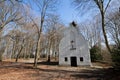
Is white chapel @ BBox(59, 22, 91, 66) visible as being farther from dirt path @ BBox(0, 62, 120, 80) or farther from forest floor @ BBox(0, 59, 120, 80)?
dirt path @ BBox(0, 62, 120, 80)

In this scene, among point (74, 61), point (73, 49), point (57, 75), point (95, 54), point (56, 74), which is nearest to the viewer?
point (57, 75)

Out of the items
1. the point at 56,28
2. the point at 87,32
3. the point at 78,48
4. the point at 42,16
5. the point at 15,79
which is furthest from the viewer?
the point at 87,32

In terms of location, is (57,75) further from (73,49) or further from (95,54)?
(95,54)

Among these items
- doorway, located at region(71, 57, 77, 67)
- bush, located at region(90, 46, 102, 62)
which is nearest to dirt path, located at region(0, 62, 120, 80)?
doorway, located at region(71, 57, 77, 67)

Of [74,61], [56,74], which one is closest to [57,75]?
[56,74]

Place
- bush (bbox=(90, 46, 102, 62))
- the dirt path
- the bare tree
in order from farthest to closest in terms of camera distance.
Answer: bush (bbox=(90, 46, 102, 62))
the bare tree
the dirt path

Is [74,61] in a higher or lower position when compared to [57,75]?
higher

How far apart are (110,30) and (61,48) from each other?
11.4 m

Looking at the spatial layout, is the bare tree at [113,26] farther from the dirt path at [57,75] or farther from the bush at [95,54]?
the dirt path at [57,75]

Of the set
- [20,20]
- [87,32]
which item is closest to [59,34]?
[87,32]

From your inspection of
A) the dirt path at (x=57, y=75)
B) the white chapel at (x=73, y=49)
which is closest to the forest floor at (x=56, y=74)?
the dirt path at (x=57, y=75)

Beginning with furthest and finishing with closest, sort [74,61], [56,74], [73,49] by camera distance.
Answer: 1. [73,49]
2. [74,61]
3. [56,74]

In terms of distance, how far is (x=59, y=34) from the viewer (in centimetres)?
3972

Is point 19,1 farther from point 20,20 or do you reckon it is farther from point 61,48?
point 61,48
